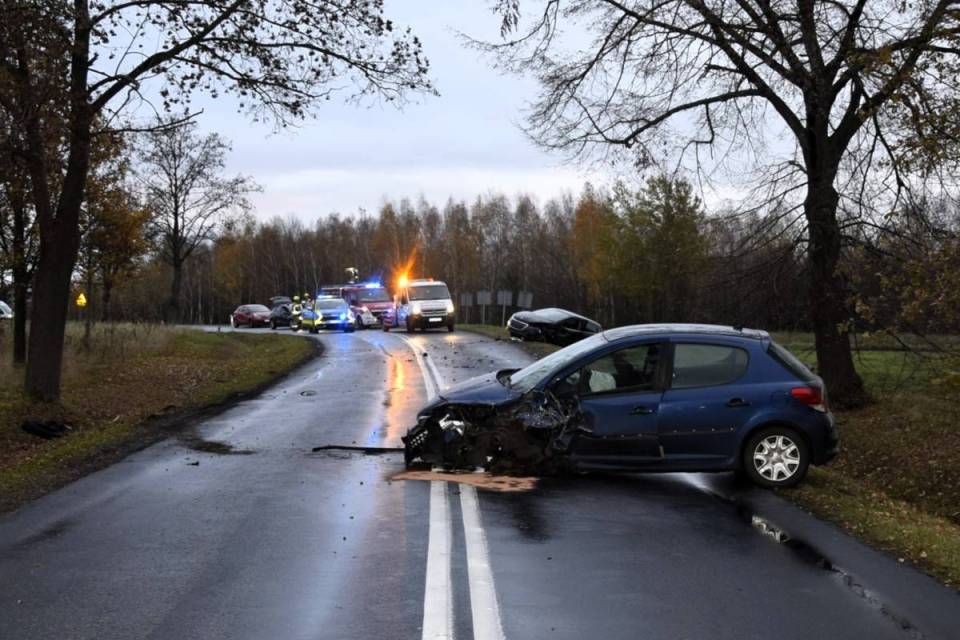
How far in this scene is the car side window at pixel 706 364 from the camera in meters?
9.15

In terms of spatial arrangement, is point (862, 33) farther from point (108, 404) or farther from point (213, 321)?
point (213, 321)

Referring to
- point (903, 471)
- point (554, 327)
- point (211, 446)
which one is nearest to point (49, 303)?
point (211, 446)

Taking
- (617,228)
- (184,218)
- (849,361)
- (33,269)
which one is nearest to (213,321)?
(184,218)

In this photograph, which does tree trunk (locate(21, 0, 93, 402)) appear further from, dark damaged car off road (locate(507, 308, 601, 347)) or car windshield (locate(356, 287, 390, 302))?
car windshield (locate(356, 287, 390, 302))

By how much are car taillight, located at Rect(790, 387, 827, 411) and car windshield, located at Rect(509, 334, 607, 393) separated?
6.27 ft

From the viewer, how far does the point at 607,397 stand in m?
9.10

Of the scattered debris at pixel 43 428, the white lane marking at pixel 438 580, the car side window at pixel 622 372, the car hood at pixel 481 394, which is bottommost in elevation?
the scattered debris at pixel 43 428

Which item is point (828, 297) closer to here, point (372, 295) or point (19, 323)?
point (19, 323)

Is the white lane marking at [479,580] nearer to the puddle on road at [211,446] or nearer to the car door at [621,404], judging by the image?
the car door at [621,404]

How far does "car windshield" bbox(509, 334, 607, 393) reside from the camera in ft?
30.8

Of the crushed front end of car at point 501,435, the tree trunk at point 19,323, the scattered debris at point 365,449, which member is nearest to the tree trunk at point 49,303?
the scattered debris at point 365,449

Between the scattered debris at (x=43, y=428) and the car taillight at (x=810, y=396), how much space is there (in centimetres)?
978

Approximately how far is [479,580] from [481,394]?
3.92 m

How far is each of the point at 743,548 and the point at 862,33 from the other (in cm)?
1020
